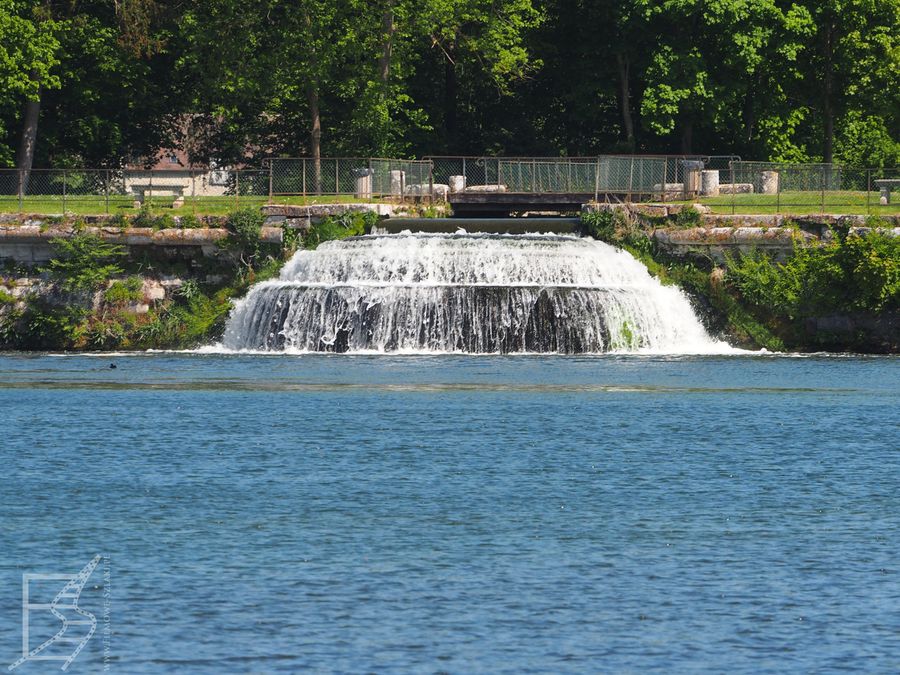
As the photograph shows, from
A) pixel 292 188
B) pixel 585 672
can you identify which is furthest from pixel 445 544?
pixel 292 188

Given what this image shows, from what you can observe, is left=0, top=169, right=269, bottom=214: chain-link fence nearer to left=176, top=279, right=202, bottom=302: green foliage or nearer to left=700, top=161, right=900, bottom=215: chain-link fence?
left=176, top=279, right=202, bottom=302: green foliage

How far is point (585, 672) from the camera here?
15.5 metres

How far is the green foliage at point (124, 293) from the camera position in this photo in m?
50.4

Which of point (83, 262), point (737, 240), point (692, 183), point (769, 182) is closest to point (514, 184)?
point (692, 183)

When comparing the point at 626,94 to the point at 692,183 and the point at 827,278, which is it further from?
the point at 827,278

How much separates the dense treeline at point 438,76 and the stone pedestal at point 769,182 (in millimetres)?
10350

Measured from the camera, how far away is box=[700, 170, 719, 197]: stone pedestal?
55.4m

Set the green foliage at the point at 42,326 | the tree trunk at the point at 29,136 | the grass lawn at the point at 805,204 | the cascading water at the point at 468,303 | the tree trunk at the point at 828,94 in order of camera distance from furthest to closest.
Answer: the tree trunk at the point at 828,94, the tree trunk at the point at 29,136, the grass lawn at the point at 805,204, the green foliage at the point at 42,326, the cascading water at the point at 468,303

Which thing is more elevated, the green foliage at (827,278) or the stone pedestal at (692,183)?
the stone pedestal at (692,183)

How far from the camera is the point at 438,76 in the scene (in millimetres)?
75312

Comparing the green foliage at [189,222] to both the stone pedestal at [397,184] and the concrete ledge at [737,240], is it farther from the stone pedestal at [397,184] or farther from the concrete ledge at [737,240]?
the concrete ledge at [737,240]

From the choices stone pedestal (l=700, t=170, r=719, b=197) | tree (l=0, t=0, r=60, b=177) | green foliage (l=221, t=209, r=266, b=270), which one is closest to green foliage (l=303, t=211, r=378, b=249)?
green foliage (l=221, t=209, r=266, b=270)

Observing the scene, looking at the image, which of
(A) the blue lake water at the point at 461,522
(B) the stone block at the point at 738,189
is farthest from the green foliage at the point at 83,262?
(B) the stone block at the point at 738,189

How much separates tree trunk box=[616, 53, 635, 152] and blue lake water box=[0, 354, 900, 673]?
1338 inches
